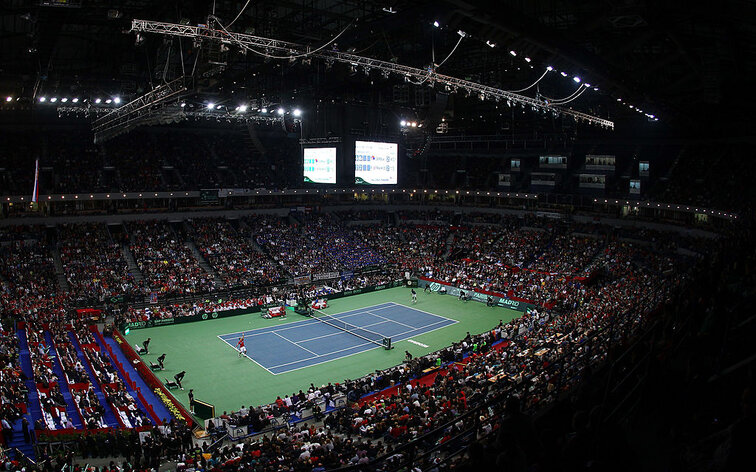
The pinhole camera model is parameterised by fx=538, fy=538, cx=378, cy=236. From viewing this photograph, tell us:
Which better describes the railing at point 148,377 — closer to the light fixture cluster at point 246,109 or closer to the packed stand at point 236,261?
the packed stand at point 236,261

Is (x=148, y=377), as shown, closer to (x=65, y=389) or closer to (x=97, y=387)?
(x=97, y=387)

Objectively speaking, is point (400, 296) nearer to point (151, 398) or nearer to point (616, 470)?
point (151, 398)

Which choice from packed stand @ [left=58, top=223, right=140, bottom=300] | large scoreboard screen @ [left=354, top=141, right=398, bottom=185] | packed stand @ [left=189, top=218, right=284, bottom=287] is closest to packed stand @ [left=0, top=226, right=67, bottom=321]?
packed stand @ [left=58, top=223, right=140, bottom=300]

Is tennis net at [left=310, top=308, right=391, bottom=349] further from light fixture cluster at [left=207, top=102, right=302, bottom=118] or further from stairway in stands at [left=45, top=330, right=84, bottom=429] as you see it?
stairway in stands at [left=45, top=330, right=84, bottom=429]

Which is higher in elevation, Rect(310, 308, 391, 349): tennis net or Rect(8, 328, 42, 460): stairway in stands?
Rect(8, 328, 42, 460): stairway in stands

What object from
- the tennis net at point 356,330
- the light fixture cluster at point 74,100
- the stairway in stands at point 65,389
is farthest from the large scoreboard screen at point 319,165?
the stairway in stands at point 65,389
